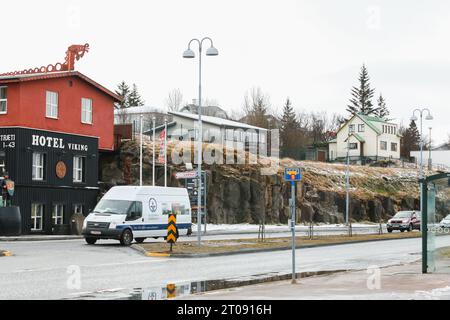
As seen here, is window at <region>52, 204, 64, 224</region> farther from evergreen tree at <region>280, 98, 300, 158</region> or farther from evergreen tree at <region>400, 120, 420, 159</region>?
evergreen tree at <region>400, 120, 420, 159</region>

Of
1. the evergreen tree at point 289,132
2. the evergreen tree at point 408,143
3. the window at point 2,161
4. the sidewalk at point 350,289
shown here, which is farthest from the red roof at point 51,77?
the evergreen tree at point 408,143

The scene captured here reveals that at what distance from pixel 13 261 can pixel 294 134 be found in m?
92.2

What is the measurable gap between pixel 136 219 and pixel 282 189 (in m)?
40.4

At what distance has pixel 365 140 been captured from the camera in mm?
110188

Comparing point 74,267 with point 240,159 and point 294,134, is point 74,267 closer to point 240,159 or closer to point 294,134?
point 240,159

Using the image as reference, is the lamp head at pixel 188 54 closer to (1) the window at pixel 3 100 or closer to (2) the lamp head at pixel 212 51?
(2) the lamp head at pixel 212 51

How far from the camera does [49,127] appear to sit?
4659 cm

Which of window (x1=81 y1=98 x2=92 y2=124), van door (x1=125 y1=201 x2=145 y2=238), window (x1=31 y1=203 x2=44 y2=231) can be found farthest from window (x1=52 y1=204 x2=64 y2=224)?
van door (x1=125 y1=201 x2=145 y2=238)

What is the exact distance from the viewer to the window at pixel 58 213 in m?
46.4

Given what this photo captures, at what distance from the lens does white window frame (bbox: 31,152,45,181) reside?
45.2 m

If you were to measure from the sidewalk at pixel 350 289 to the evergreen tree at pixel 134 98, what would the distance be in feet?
358

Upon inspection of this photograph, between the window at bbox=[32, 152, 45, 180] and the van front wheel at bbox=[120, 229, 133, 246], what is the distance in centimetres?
1448

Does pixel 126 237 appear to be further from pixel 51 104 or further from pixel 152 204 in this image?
pixel 51 104
